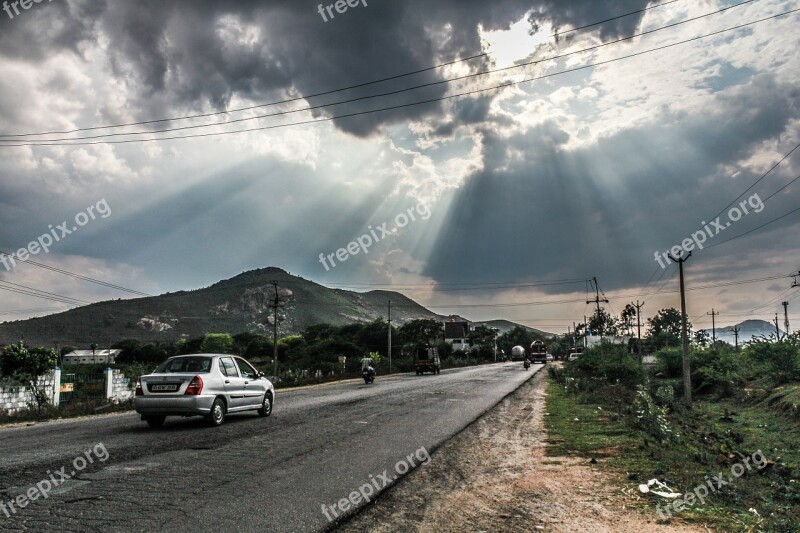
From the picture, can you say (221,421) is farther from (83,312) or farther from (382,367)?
(83,312)

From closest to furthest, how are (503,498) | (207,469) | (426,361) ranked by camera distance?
1. (503,498)
2. (207,469)
3. (426,361)

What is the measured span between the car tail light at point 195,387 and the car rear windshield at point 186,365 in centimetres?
52

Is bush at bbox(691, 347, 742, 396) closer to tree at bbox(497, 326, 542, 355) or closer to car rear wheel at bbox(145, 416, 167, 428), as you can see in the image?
car rear wheel at bbox(145, 416, 167, 428)

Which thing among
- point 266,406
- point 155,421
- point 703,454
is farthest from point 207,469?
point 703,454

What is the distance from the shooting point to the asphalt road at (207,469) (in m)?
5.64

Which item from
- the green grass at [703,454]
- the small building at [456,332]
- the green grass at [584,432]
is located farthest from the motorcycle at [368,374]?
the small building at [456,332]

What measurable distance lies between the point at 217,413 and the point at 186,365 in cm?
141

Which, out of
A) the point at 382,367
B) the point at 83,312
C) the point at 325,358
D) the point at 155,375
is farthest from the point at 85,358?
the point at 155,375

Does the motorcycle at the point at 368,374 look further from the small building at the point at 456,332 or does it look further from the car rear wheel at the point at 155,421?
the small building at the point at 456,332

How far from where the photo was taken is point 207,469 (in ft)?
26.3

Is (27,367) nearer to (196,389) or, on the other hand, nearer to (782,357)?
(196,389)

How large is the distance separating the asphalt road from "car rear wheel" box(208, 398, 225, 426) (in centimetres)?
22

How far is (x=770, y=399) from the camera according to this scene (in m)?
24.1

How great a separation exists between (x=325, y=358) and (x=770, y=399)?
55.3 m
